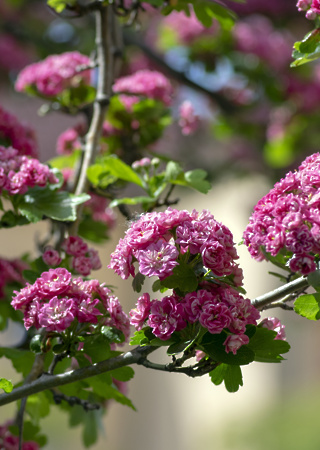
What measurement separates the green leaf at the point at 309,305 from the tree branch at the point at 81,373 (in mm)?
242

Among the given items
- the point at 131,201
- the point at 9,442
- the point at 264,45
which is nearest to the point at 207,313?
the point at 131,201

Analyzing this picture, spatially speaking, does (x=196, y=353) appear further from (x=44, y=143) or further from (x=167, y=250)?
(x=44, y=143)

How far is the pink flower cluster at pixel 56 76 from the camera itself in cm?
201

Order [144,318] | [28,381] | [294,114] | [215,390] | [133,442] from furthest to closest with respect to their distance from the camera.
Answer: [215,390], [133,442], [294,114], [28,381], [144,318]

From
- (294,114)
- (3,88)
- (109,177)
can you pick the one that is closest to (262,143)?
(294,114)

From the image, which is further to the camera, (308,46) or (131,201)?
(131,201)

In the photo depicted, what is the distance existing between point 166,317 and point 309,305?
0.23 metres

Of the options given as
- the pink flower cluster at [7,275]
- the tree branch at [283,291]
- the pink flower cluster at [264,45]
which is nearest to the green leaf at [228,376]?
the tree branch at [283,291]

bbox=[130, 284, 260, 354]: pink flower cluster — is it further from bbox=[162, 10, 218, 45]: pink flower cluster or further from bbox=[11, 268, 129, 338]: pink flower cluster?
bbox=[162, 10, 218, 45]: pink flower cluster

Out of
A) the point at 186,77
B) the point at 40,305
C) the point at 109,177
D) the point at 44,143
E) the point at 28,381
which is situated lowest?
the point at 28,381

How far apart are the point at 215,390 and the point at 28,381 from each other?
8.11 meters

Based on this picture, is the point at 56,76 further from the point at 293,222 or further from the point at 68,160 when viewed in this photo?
the point at 293,222

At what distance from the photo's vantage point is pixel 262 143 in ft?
12.6

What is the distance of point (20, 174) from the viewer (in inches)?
56.6
